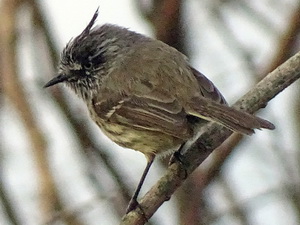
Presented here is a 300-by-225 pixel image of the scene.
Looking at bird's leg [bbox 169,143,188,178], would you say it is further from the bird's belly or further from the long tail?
the long tail

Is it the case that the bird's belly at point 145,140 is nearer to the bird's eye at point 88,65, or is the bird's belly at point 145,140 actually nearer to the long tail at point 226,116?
the long tail at point 226,116

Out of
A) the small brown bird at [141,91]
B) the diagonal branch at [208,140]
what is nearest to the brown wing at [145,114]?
the small brown bird at [141,91]

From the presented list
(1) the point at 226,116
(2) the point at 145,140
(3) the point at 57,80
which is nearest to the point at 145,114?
(2) the point at 145,140

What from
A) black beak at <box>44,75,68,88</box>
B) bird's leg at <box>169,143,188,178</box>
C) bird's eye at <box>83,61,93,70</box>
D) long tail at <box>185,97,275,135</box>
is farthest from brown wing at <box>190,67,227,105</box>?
black beak at <box>44,75,68,88</box>

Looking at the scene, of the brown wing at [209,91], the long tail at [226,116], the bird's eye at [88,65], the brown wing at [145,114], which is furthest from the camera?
the bird's eye at [88,65]

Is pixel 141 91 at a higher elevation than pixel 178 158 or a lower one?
higher

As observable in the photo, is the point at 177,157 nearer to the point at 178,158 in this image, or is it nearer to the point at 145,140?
the point at 178,158
